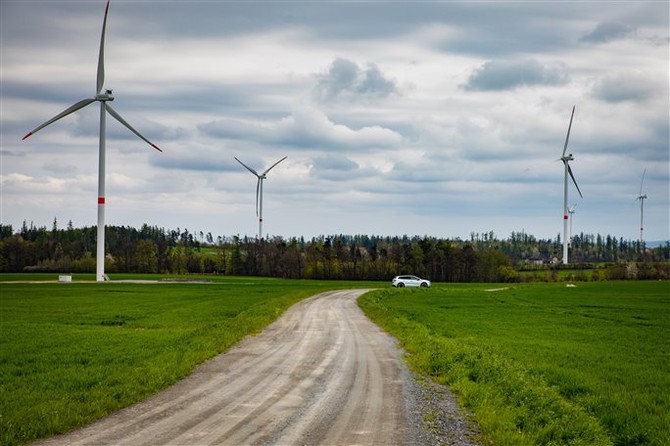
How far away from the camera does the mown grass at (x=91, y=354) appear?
16406mm

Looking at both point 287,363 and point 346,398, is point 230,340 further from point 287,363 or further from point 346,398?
point 346,398

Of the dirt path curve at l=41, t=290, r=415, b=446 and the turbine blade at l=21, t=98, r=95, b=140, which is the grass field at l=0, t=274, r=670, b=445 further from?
the turbine blade at l=21, t=98, r=95, b=140

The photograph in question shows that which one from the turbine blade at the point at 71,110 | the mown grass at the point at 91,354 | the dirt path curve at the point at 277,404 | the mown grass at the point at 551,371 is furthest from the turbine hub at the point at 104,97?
the dirt path curve at the point at 277,404

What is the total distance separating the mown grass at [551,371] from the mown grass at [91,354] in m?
9.14

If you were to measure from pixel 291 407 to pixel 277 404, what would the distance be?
1.66 feet

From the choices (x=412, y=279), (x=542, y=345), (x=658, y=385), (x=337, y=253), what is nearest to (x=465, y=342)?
(x=542, y=345)

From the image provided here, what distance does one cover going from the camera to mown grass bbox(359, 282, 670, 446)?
15878 mm

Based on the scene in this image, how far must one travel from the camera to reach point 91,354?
27656 mm

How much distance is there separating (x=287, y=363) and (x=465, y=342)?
1141 centimetres

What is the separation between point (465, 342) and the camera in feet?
Answer: 106

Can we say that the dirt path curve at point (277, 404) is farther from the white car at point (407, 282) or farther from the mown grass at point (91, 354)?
the white car at point (407, 282)

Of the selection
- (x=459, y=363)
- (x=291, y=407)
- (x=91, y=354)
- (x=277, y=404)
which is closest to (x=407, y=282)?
(x=91, y=354)

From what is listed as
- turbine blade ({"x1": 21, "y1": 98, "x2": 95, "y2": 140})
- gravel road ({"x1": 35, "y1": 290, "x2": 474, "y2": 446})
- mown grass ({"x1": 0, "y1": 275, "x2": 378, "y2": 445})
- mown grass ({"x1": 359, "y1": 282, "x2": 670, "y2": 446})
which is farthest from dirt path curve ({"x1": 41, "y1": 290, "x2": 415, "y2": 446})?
turbine blade ({"x1": 21, "y1": 98, "x2": 95, "y2": 140})

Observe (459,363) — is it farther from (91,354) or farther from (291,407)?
(91,354)
